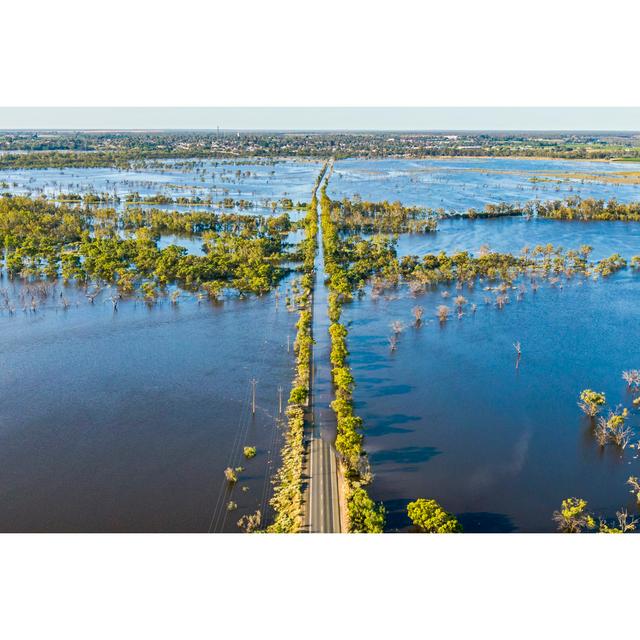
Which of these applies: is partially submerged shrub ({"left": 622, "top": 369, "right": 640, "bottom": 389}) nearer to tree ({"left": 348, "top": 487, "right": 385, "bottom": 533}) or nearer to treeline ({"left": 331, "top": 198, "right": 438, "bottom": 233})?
tree ({"left": 348, "top": 487, "right": 385, "bottom": 533})

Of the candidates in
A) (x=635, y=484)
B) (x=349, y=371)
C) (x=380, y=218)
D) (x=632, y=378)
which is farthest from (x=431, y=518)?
(x=380, y=218)

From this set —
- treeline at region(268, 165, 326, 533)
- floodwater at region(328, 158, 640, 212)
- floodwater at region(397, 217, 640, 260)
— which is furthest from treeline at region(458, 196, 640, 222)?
treeline at region(268, 165, 326, 533)

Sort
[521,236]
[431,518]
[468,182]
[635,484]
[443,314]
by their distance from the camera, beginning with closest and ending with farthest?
[431,518] → [635,484] → [443,314] → [521,236] → [468,182]

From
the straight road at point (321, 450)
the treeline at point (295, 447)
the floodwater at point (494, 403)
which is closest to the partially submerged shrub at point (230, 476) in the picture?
the treeline at point (295, 447)

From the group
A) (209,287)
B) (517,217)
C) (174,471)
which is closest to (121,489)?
(174,471)

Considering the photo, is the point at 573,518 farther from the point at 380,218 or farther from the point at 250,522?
the point at 380,218

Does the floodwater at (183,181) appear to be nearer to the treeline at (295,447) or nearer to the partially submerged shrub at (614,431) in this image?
the treeline at (295,447)
